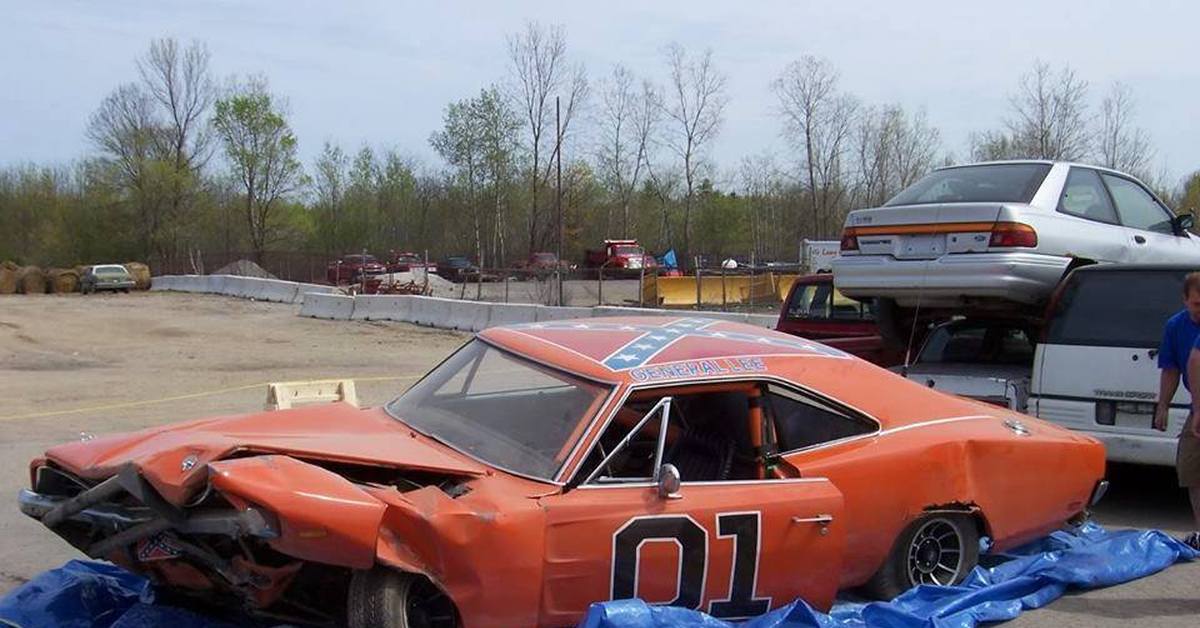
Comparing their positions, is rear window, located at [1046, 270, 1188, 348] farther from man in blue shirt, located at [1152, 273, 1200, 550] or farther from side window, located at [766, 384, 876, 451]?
side window, located at [766, 384, 876, 451]

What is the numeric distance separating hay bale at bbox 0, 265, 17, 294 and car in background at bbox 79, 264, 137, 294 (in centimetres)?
287

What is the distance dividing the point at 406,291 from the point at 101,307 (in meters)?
10.4

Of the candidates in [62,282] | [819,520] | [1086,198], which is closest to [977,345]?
[1086,198]

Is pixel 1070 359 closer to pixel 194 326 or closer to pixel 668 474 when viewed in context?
pixel 668 474

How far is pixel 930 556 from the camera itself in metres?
5.45

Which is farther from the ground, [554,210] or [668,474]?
[554,210]

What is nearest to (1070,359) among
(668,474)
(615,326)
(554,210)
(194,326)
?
(615,326)

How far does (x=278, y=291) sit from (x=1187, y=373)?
35030 millimetres

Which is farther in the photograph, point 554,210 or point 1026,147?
point 554,210

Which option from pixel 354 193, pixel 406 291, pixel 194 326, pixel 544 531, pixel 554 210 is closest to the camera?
pixel 544 531

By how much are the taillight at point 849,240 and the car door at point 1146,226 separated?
222cm

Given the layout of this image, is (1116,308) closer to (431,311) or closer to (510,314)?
(510,314)

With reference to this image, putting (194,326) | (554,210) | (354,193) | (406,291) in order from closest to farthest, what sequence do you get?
(194,326) < (406,291) < (554,210) < (354,193)

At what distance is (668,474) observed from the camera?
4.43 m
